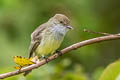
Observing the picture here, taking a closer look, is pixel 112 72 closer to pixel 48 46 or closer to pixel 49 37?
pixel 48 46

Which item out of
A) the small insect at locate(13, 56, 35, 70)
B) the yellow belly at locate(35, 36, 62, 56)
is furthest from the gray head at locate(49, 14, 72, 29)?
the small insect at locate(13, 56, 35, 70)

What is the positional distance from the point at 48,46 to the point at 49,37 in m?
0.18

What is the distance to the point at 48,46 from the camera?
16.1ft

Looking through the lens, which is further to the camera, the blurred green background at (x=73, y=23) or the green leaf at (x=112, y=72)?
the blurred green background at (x=73, y=23)

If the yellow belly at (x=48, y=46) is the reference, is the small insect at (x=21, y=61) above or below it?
below

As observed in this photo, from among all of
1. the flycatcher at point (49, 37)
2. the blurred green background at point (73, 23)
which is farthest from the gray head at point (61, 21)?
the blurred green background at point (73, 23)

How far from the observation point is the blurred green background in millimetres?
6625

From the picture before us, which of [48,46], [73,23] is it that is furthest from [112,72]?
[73,23]

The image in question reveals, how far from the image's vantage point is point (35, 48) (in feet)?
16.8

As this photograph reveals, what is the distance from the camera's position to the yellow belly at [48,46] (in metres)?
4.81

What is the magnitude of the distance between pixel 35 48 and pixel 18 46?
115 cm

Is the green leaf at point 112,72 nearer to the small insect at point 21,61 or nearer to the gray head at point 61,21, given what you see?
the small insect at point 21,61

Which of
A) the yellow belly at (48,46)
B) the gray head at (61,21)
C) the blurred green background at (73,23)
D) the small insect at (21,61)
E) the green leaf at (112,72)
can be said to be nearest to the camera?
the green leaf at (112,72)

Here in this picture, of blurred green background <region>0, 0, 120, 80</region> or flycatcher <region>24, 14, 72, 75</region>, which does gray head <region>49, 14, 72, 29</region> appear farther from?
blurred green background <region>0, 0, 120, 80</region>
